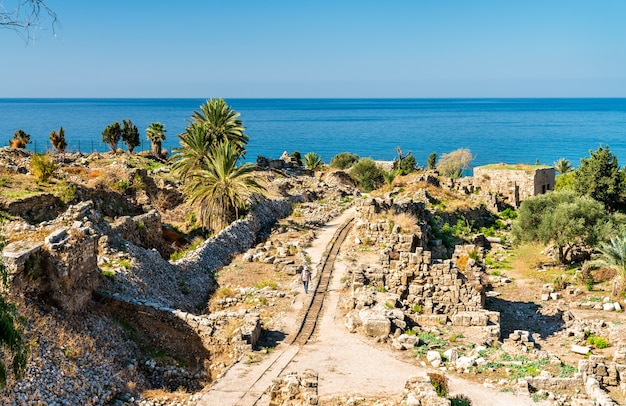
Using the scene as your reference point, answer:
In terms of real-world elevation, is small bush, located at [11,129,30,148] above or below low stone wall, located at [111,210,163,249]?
above

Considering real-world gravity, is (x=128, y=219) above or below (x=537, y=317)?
above

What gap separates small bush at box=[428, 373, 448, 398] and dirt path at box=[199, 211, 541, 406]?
63 centimetres

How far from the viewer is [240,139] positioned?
4003 centimetres

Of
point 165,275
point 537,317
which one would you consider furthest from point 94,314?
point 537,317

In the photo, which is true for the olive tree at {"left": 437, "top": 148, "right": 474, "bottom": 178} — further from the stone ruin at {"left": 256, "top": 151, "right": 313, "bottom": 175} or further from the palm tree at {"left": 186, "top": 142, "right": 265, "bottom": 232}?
the palm tree at {"left": 186, "top": 142, "right": 265, "bottom": 232}

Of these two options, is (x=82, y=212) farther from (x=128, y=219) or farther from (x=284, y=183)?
(x=284, y=183)

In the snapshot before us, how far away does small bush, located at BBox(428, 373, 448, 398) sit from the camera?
42.4 feet

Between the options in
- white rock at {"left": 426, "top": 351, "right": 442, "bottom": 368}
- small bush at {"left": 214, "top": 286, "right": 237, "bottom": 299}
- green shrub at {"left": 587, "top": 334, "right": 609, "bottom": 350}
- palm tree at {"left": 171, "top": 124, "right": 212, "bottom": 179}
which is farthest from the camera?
palm tree at {"left": 171, "top": 124, "right": 212, "bottom": 179}

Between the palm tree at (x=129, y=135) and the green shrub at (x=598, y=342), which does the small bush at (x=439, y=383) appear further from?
the palm tree at (x=129, y=135)

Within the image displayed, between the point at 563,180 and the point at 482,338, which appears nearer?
the point at 482,338

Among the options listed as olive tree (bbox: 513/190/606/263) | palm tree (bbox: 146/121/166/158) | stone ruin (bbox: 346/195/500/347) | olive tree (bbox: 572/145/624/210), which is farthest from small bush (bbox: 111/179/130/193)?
olive tree (bbox: 572/145/624/210)

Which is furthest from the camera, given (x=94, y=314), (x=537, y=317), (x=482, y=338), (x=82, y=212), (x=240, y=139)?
(x=240, y=139)

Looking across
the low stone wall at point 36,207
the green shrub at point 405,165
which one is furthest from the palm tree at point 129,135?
the low stone wall at point 36,207

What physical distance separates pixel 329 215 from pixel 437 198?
1269cm
